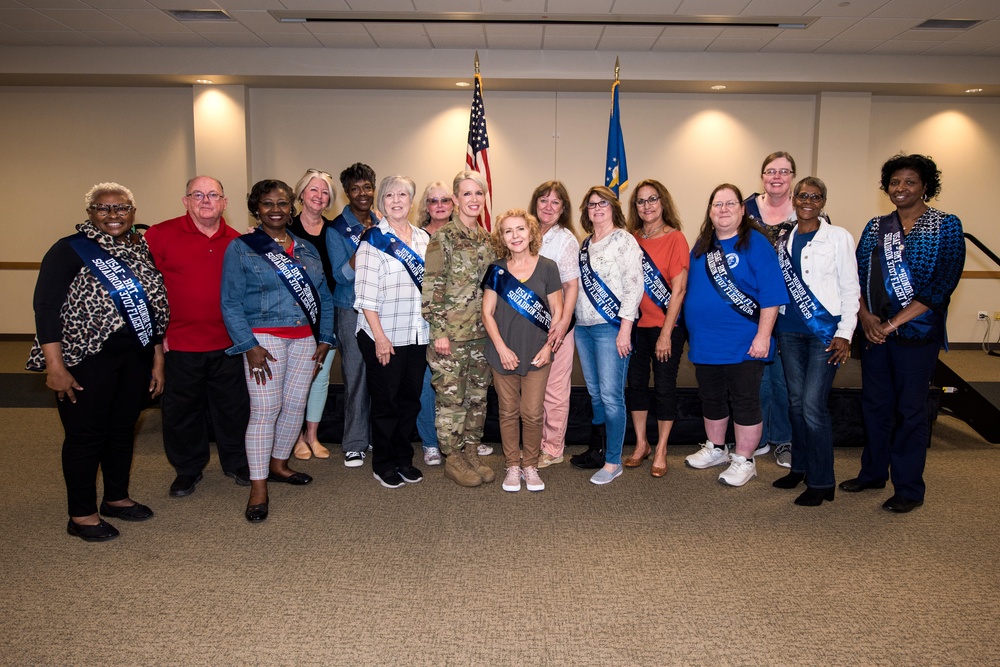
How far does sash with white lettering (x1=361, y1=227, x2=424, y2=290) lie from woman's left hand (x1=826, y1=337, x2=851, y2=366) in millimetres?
1738

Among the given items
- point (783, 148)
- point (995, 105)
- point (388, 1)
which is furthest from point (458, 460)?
point (995, 105)

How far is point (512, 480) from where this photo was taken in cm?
293

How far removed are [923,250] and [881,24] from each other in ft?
12.4

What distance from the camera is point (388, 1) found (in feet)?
16.2

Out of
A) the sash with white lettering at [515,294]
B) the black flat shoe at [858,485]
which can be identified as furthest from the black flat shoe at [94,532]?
the black flat shoe at [858,485]

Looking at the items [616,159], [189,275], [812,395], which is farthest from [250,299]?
[616,159]

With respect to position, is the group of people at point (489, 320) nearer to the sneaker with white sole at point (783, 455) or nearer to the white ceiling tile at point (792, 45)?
the sneaker with white sole at point (783, 455)

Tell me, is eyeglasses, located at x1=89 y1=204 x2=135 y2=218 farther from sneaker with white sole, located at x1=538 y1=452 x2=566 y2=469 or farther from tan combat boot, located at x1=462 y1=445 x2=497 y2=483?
sneaker with white sole, located at x1=538 y1=452 x2=566 y2=469

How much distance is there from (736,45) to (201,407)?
18.0 feet

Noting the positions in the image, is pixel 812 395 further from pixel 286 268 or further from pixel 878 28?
pixel 878 28

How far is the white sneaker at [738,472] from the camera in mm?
3002

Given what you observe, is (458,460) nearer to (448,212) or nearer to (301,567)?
(301,567)

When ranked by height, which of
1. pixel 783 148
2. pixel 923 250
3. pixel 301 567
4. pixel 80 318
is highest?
pixel 783 148

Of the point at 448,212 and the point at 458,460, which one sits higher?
the point at 448,212
